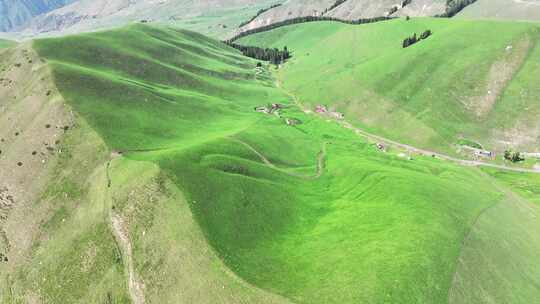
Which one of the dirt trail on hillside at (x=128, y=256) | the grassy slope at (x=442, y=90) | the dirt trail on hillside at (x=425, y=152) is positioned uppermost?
the dirt trail on hillside at (x=128, y=256)

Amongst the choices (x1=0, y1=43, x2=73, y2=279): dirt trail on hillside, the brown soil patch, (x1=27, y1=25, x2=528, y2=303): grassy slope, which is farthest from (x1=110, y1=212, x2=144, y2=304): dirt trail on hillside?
the brown soil patch

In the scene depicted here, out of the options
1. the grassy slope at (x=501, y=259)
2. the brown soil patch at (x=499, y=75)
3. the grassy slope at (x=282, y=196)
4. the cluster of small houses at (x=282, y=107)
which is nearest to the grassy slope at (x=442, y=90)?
the brown soil patch at (x=499, y=75)

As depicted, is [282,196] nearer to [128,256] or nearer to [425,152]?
[128,256]

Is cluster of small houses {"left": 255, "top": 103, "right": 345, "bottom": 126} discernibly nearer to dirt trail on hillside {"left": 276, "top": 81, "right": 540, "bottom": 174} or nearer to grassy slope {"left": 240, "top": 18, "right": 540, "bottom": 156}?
grassy slope {"left": 240, "top": 18, "right": 540, "bottom": 156}

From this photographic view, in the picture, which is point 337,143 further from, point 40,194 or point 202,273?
point 40,194

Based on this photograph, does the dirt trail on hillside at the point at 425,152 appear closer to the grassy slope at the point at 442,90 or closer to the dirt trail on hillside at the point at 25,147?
the grassy slope at the point at 442,90

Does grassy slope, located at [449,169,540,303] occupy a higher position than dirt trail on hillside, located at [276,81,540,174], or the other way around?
grassy slope, located at [449,169,540,303]

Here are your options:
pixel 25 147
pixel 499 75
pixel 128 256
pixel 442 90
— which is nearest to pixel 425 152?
pixel 442 90
